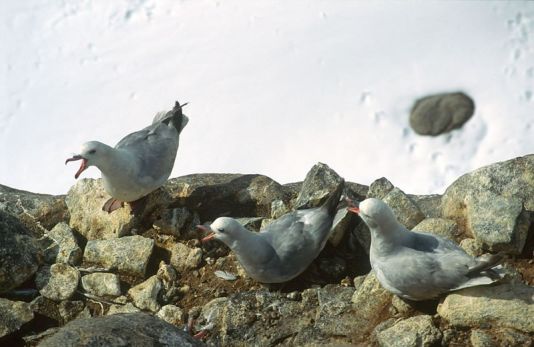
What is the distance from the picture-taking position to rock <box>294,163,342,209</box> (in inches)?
225

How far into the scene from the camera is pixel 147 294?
5.43 metres

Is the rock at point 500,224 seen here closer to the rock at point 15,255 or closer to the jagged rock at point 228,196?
the jagged rock at point 228,196

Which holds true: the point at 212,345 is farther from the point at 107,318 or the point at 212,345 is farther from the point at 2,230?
the point at 2,230

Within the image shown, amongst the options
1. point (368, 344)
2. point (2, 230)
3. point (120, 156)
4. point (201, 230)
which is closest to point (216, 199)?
point (201, 230)

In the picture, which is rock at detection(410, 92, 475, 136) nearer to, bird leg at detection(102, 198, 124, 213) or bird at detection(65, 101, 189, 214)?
bird at detection(65, 101, 189, 214)

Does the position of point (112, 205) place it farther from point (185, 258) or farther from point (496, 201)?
point (496, 201)

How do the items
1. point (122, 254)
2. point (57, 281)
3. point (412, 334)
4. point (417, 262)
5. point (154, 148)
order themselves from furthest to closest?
point (154, 148)
point (122, 254)
point (57, 281)
point (417, 262)
point (412, 334)

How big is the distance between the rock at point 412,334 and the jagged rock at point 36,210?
111 inches

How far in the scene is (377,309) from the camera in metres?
4.96

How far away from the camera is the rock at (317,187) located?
5.72 meters

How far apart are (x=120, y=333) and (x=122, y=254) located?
1.81m

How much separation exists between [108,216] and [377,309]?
2237 mm

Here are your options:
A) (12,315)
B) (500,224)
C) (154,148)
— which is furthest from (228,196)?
(500,224)

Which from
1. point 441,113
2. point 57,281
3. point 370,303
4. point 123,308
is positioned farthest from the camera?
point 441,113
